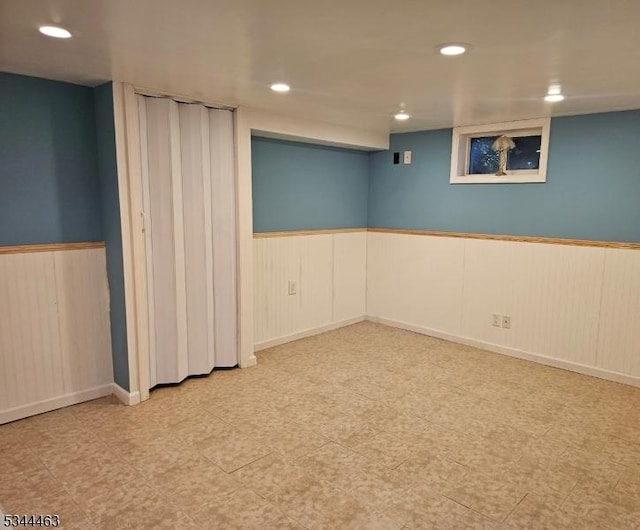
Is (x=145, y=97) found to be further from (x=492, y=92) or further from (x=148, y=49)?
(x=492, y=92)

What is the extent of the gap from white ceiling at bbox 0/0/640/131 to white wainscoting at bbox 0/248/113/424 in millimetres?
1210

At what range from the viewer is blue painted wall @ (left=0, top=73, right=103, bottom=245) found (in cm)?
271

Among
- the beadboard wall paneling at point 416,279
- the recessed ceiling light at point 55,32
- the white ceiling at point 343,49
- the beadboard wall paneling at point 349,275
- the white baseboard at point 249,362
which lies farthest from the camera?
the beadboard wall paneling at point 349,275

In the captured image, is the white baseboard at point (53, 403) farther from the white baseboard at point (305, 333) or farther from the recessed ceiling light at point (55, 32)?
the recessed ceiling light at point (55, 32)

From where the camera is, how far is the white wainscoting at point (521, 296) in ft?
11.7

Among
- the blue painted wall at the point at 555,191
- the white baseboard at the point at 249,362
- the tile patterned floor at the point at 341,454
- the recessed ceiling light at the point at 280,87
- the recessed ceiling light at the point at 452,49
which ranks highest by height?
the recessed ceiling light at the point at 280,87

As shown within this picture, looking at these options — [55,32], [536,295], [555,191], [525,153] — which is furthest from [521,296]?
[55,32]

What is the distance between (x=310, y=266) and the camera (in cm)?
465

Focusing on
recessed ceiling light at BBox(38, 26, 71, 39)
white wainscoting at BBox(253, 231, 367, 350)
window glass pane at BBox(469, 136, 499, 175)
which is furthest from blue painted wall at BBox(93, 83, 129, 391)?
window glass pane at BBox(469, 136, 499, 175)

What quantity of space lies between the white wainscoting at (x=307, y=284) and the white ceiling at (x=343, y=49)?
153cm

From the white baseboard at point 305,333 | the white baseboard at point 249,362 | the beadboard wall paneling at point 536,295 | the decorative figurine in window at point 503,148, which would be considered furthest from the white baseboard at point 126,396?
the decorative figurine in window at point 503,148

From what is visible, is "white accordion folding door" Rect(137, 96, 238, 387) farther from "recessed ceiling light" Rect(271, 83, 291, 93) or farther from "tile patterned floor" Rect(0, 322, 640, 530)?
"recessed ceiling light" Rect(271, 83, 291, 93)

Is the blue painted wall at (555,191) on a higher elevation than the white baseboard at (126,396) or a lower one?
higher

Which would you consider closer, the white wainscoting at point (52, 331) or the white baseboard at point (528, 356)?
the white wainscoting at point (52, 331)
